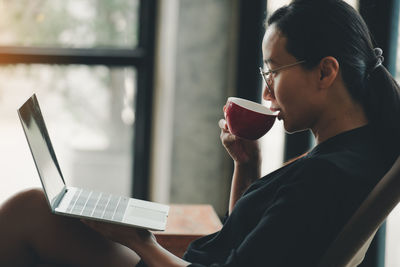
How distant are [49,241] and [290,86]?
25.6 inches

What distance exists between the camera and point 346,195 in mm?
836

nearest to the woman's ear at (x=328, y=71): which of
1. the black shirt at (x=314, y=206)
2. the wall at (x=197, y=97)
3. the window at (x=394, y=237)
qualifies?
the black shirt at (x=314, y=206)

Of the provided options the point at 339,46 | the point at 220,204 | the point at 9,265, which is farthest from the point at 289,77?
the point at 220,204

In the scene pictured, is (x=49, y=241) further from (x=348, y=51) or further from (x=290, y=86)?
(x=348, y=51)

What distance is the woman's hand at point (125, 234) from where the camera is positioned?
0.99m

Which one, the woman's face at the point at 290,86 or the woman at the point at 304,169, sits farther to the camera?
the woman's face at the point at 290,86

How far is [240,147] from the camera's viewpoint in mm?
1302

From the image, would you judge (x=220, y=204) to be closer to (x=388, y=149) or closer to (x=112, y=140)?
(x=112, y=140)

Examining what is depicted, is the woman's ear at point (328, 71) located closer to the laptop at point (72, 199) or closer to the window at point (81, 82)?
the laptop at point (72, 199)

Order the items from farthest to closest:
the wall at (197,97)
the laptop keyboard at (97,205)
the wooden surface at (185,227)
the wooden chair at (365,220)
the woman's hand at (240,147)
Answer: the wall at (197,97) → the wooden surface at (185,227) → the woman's hand at (240,147) → the laptop keyboard at (97,205) → the wooden chair at (365,220)

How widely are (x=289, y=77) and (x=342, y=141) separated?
0.16 m

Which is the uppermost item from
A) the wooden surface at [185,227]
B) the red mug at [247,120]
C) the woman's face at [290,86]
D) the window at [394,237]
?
the woman's face at [290,86]

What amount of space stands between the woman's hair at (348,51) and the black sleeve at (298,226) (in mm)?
173

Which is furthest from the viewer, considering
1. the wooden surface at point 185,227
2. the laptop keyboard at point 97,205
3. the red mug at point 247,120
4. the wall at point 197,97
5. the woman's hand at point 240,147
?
the wall at point 197,97
